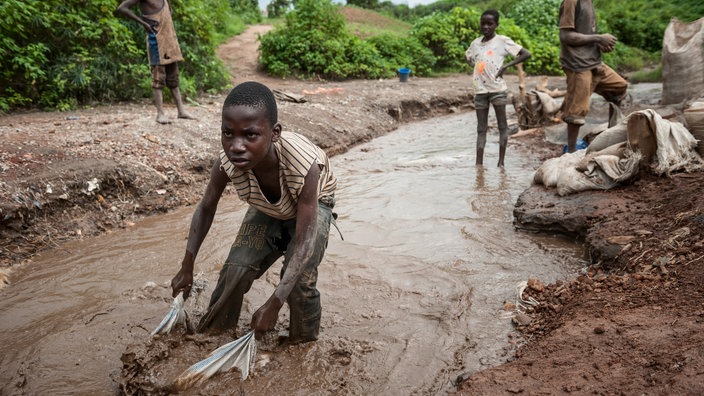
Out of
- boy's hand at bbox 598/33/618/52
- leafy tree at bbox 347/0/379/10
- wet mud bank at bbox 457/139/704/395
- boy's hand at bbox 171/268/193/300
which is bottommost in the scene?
wet mud bank at bbox 457/139/704/395

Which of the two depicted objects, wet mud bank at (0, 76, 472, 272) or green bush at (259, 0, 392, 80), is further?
green bush at (259, 0, 392, 80)

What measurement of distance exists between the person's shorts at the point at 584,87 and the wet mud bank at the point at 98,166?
339 centimetres

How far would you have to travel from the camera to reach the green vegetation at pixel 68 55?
6.25 m

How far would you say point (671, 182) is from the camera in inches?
144

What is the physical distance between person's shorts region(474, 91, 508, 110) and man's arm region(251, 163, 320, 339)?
4.03 meters

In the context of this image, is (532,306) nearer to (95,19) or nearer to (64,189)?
(64,189)

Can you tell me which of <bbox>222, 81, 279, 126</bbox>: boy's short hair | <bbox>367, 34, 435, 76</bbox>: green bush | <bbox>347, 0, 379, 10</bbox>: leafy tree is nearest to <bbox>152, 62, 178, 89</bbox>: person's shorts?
<bbox>222, 81, 279, 126</bbox>: boy's short hair

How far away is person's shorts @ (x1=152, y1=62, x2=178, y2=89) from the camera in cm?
586

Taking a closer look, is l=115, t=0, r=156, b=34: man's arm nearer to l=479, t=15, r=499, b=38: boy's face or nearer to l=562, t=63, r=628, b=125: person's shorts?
l=479, t=15, r=499, b=38: boy's face

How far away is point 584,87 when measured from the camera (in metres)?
5.08

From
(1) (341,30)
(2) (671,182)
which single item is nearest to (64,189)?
(2) (671,182)

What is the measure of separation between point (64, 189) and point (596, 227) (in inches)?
167

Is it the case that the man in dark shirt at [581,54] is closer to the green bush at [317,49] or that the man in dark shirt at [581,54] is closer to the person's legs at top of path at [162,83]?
the person's legs at top of path at [162,83]

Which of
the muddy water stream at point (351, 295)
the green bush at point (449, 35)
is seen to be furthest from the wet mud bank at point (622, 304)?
the green bush at point (449, 35)
